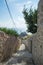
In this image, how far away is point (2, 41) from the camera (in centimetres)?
1016

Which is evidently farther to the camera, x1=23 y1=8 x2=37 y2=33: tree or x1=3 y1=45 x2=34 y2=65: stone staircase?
x1=23 y1=8 x2=37 y2=33: tree

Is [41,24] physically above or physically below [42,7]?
below

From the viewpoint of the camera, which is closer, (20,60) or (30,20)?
(20,60)

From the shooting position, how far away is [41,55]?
21.4 ft

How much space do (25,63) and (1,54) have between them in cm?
187

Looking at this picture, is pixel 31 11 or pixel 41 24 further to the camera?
pixel 31 11

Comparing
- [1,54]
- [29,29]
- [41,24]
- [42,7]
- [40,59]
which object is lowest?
[29,29]

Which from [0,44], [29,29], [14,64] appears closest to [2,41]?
[0,44]

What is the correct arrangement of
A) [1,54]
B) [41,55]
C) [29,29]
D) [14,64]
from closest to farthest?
1. [41,55]
2. [14,64]
3. [1,54]
4. [29,29]

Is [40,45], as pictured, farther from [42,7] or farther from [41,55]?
[42,7]

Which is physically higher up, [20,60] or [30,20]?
[20,60]

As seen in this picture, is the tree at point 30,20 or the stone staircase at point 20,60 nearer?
the stone staircase at point 20,60

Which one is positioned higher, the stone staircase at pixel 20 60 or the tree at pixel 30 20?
the stone staircase at pixel 20 60

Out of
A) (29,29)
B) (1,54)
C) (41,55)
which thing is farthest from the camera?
(29,29)
